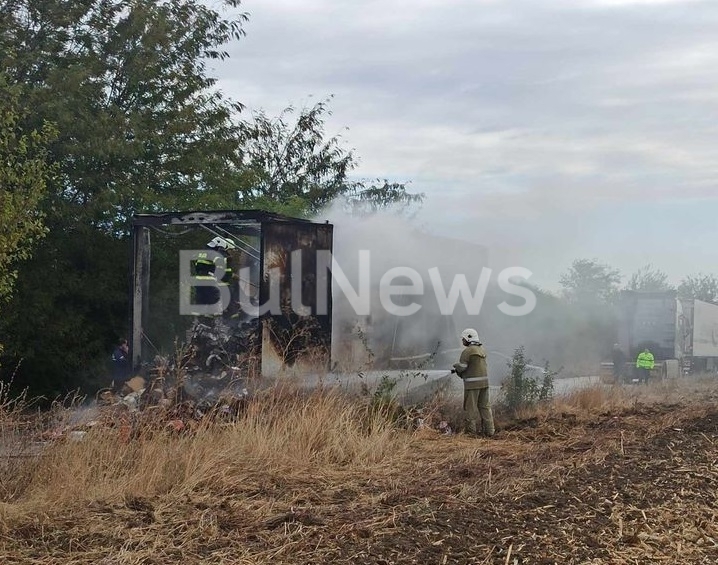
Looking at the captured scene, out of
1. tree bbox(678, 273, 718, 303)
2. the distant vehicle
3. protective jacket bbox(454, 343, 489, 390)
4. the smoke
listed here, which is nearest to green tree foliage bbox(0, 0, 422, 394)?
the smoke

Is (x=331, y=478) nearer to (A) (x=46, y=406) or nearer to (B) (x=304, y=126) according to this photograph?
(A) (x=46, y=406)

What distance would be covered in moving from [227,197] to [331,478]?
10.4m

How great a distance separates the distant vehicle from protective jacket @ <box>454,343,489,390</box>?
52.8 feet

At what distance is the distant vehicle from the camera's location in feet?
90.5

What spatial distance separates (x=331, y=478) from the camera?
731 cm

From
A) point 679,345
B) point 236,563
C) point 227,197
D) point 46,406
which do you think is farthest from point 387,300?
point 679,345

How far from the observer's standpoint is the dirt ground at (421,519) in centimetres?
505

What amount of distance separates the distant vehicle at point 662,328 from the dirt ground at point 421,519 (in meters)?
19.9

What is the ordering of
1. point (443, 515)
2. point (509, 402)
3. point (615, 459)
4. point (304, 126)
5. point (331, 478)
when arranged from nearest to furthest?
point (443, 515)
point (331, 478)
point (615, 459)
point (509, 402)
point (304, 126)

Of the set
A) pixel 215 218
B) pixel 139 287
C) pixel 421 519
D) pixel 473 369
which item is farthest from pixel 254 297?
pixel 421 519

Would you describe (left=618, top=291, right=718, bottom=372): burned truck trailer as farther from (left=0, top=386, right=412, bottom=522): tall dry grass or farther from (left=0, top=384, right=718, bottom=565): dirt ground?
(left=0, top=384, right=718, bottom=565): dirt ground

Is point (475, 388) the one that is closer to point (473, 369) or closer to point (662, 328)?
point (473, 369)

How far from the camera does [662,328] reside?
91.1 feet

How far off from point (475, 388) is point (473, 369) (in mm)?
275
